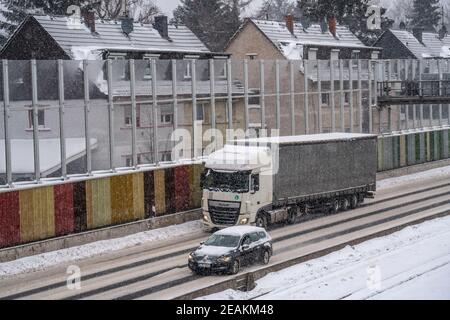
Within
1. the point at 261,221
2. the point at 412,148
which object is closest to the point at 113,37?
the point at 412,148

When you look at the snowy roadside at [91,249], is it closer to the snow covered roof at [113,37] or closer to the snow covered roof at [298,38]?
the snow covered roof at [113,37]

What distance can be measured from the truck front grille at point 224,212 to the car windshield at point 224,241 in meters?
6.31

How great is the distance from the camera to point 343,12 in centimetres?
9706

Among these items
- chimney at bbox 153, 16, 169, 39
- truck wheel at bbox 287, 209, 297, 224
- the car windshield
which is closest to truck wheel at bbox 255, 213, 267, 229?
truck wheel at bbox 287, 209, 297, 224

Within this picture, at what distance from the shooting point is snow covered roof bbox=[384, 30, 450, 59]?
8419 centimetres

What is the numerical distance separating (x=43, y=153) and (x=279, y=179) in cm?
1070

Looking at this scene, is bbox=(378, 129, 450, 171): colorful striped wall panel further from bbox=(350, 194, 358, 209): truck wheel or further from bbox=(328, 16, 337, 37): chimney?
bbox=(328, 16, 337, 37): chimney

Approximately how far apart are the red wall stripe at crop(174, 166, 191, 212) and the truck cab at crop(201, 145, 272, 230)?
3.08 m

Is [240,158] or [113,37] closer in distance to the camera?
[240,158]

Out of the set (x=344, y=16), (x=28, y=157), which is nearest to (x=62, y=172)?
(x=28, y=157)

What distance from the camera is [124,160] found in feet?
123

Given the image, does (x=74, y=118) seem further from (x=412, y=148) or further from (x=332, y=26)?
(x=332, y=26)

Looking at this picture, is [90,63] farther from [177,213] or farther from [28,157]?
[177,213]

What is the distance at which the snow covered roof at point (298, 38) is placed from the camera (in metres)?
65.8
